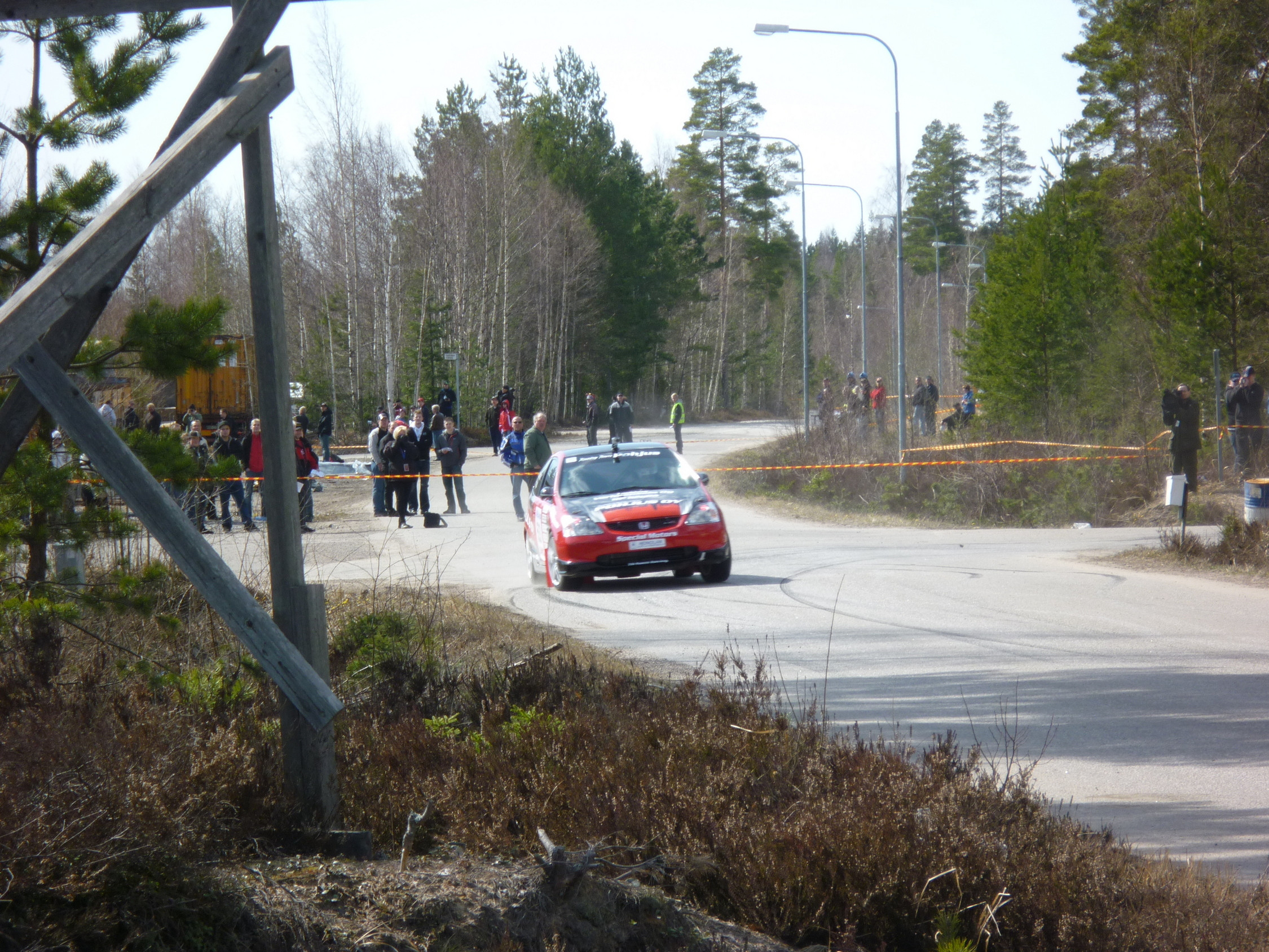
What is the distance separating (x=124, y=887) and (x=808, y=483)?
80.2 feet

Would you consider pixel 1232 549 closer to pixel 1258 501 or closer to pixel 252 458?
pixel 1258 501

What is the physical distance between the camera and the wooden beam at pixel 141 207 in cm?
340

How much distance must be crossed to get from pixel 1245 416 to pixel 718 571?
1444 cm

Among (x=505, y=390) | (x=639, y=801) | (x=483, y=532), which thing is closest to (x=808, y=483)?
(x=483, y=532)

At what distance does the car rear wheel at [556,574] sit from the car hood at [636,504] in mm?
549

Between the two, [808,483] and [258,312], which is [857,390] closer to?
[808,483]

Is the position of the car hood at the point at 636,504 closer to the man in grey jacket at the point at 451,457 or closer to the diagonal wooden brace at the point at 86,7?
the diagonal wooden brace at the point at 86,7

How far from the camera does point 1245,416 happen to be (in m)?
→ 23.8

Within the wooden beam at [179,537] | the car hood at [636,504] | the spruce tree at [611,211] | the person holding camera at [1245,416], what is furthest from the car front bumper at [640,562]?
the spruce tree at [611,211]

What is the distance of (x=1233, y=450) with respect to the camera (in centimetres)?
2434

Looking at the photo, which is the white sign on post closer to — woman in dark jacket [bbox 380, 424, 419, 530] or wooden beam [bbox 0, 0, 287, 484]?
woman in dark jacket [bbox 380, 424, 419, 530]

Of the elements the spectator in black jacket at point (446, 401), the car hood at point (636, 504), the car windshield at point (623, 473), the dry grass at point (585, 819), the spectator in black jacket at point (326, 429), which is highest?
the spectator in black jacket at point (446, 401)

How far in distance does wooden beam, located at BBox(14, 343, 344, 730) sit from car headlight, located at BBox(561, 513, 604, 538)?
9.94m

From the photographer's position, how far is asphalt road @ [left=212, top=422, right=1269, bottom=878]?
20.4 feet
